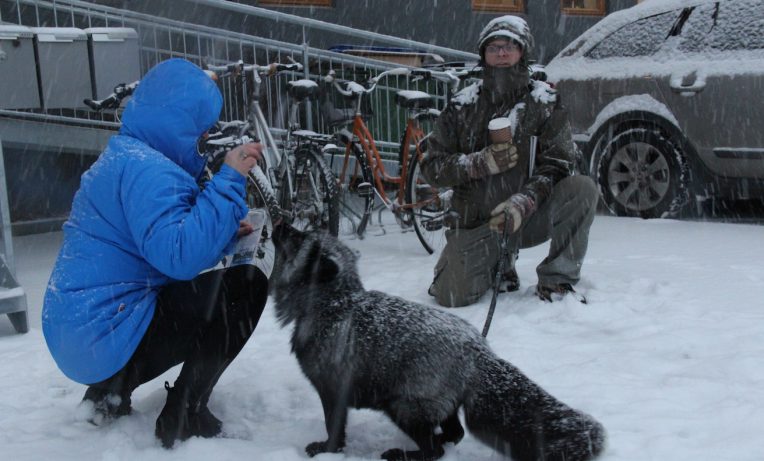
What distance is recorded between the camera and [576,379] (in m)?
3.25

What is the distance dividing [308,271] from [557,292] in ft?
6.91

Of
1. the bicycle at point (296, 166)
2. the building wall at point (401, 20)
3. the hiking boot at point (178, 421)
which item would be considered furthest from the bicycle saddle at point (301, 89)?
the building wall at point (401, 20)

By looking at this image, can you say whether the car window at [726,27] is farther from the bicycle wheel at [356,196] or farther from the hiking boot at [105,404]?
the hiking boot at [105,404]

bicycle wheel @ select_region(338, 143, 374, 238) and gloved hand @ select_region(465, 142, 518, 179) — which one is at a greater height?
gloved hand @ select_region(465, 142, 518, 179)

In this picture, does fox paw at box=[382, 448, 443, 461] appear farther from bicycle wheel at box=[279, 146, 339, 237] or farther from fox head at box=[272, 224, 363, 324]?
bicycle wheel at box=[279, 146, 339, 237]

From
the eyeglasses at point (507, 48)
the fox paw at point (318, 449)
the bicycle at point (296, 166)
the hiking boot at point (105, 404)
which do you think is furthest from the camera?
the bicycle at point (296, 166)

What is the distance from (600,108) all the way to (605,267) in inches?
94.0

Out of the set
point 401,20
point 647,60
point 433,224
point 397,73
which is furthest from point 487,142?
point 401,20

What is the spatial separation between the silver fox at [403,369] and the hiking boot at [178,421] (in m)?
0.43

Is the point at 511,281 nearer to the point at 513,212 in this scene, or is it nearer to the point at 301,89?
the point at 513,212

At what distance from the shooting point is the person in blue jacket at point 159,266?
2.45 metres

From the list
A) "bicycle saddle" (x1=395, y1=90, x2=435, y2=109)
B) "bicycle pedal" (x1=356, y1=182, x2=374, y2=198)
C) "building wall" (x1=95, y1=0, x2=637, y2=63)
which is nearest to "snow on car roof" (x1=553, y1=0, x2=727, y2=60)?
"bicycle saddle" (x1=395, y1=90, x2=435, y2=109)

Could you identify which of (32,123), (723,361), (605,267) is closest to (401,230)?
(605,267)

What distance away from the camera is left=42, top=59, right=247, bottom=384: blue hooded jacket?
2441mm
